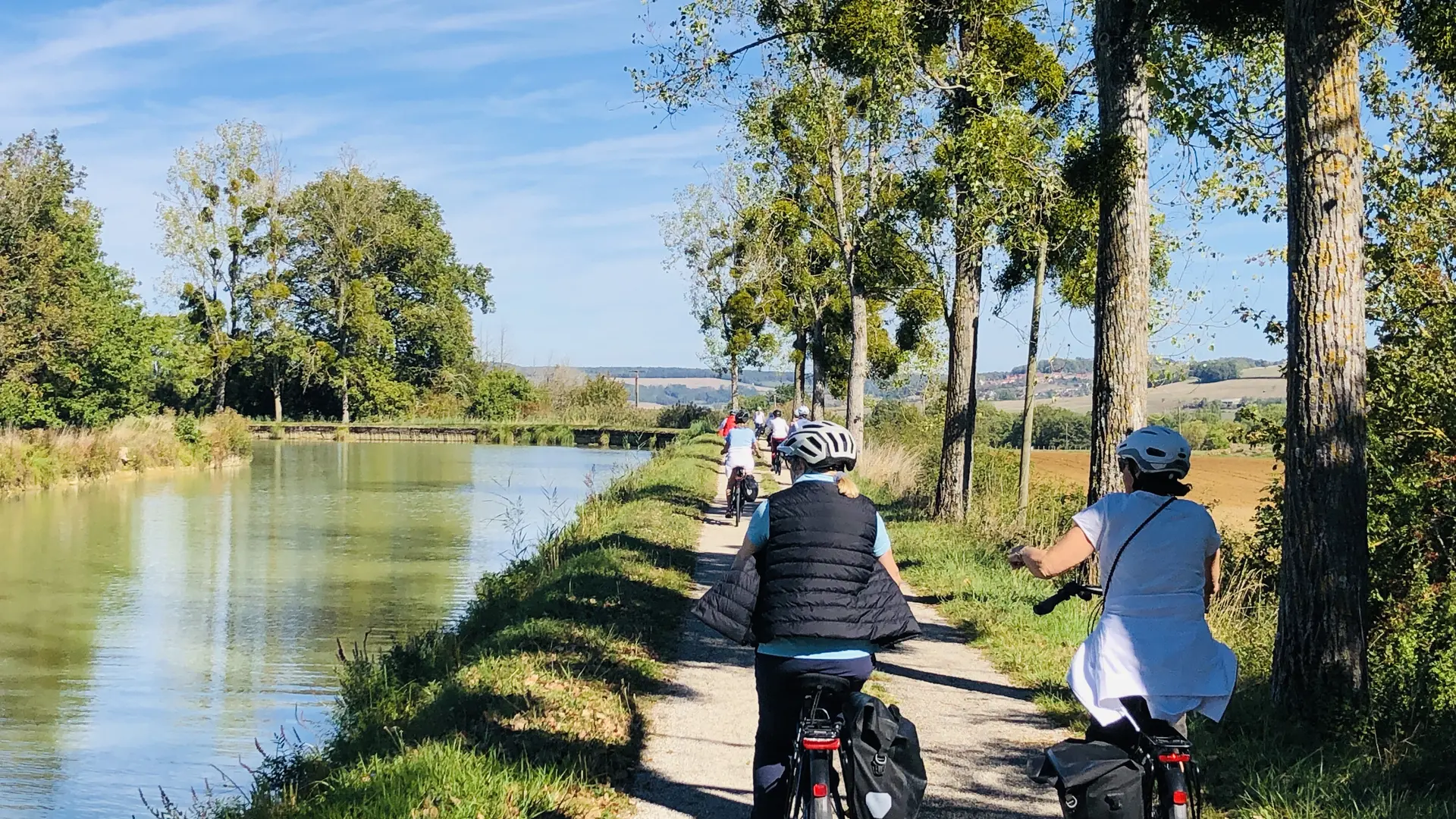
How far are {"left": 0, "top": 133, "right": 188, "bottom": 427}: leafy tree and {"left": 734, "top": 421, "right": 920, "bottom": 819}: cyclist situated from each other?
1656 inches

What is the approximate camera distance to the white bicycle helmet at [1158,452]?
4457 millimetres

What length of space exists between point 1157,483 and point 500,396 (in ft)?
271

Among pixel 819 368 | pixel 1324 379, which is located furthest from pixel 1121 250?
pixel 819 368

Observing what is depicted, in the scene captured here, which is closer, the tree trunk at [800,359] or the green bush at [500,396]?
the tree trunk at [800,359]

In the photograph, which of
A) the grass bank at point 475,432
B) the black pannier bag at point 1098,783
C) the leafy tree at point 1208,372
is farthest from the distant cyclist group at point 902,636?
the grass bank at point 475,432

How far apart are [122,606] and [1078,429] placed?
48865 mm

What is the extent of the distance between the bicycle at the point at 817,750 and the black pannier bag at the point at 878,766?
59 millimetres

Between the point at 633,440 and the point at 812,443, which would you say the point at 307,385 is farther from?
the point at 812,443

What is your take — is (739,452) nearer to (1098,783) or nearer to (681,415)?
(1098,783)

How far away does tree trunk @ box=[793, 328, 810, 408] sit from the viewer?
162 ft

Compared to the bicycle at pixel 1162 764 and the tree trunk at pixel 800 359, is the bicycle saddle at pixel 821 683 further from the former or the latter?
the tree trunk at pixel 800 359

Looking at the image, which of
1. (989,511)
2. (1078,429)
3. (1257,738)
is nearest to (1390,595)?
(1257,738)

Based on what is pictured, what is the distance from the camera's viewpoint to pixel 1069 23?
16.6 metres

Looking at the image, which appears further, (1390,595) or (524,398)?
(524,398)
